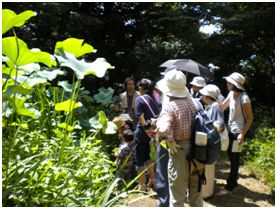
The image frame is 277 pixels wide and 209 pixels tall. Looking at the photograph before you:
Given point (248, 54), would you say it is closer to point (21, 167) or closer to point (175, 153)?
point (175, 153)

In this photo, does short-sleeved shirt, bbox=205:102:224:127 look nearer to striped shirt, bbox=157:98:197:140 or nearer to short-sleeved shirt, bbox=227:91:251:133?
short-sleeved shirt, bbox=227:91:251:133

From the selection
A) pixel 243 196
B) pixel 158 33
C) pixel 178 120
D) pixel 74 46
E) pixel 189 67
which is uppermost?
pixel 158 33

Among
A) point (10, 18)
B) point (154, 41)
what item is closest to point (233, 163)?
point (10, 18)

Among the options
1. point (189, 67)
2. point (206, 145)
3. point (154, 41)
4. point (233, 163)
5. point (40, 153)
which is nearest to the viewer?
point (40, 153)

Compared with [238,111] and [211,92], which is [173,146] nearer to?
[211,92]

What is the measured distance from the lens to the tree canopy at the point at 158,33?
9.71 m

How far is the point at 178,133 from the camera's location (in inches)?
119

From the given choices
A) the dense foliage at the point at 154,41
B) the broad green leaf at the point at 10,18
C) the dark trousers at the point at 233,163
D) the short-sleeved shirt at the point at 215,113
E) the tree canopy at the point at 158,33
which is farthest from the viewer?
the tree canopy at the point at 158,33

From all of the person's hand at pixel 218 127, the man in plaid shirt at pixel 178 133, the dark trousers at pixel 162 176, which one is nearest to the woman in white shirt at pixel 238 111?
the person's hand at pixel 218 127

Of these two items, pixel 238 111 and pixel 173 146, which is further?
pixel 238 111

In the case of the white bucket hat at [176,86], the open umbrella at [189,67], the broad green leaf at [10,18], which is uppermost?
the open umbrella at [189,67]

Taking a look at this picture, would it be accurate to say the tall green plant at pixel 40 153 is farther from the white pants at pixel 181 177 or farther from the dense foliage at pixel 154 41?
the dense foliage at pixel 154 41

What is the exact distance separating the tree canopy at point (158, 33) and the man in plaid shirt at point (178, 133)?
6.08 metres

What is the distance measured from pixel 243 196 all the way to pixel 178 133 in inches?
91.0
